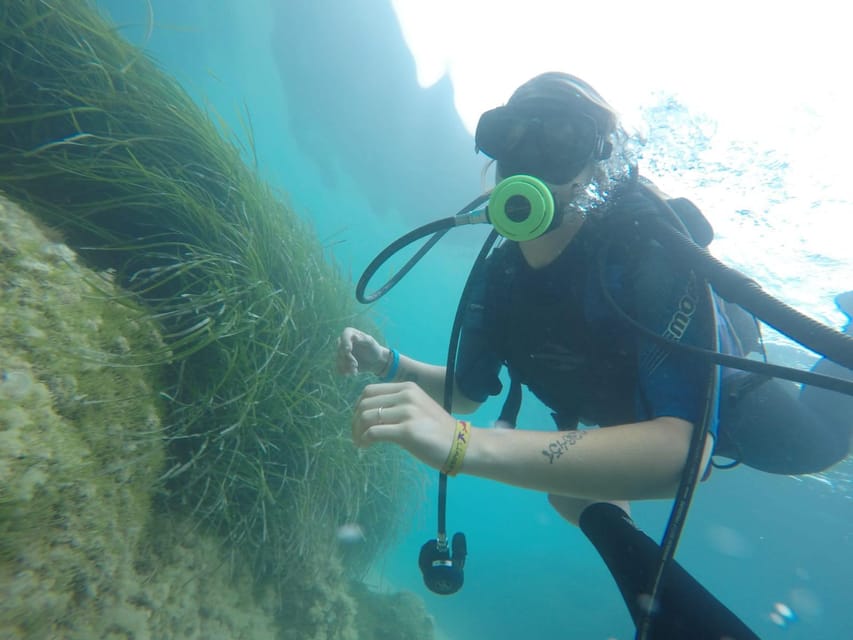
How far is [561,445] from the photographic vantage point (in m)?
0.99

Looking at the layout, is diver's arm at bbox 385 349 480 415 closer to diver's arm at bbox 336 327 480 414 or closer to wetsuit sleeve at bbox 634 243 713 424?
diver's arm at bbox 336 327 480 414

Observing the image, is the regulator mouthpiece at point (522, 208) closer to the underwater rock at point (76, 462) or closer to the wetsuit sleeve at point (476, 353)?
the wetsuit sleeve at point (476, 353)

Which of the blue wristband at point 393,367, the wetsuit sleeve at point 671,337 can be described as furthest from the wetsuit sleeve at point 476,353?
the wetsuit sleeve at point 671,337

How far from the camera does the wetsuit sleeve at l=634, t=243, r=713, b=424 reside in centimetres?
114

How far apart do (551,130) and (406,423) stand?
4.78ft

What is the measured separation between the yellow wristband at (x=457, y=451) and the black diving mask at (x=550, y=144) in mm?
1230

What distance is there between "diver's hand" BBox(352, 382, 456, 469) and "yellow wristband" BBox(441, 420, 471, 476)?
0.04 feet

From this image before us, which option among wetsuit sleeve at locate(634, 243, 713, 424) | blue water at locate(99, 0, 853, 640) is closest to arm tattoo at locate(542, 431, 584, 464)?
wetsuit sleeve at locate(634, 243, 713, 424)

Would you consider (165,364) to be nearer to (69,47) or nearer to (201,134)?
(201,134)

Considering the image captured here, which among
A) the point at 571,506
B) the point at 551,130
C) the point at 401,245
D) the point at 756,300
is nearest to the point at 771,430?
the point at 571,506

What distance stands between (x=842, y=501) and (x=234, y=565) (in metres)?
21.0

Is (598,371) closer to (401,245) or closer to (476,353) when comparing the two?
(476,353)

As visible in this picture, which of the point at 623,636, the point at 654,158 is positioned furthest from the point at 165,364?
the point at 623,636

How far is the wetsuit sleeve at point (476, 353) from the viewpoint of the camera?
2.13 metres
